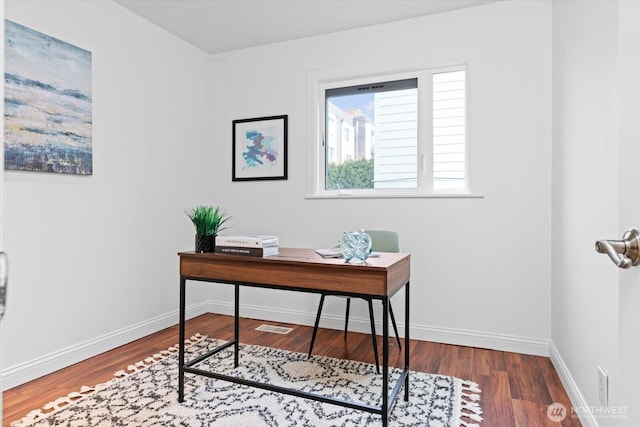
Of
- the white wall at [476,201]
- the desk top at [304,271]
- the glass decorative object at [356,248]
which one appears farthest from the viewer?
the white wall at [476,201]

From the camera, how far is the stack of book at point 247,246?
1966 mm

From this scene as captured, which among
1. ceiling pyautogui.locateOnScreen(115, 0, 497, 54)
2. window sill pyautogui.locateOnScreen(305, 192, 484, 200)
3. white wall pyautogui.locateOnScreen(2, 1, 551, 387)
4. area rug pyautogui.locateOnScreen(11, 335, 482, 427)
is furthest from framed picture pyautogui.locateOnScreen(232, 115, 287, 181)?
area rug pyautogui.locateOnScreen(11, 335, 482, 427)

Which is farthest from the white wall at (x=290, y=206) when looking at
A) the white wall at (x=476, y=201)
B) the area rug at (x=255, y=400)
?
the area rug at (x=255, y=400)

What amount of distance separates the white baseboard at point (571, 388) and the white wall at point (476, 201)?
21 cm

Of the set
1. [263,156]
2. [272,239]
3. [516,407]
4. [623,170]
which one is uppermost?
[263,156]

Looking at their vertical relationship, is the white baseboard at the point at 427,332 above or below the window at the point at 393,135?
below

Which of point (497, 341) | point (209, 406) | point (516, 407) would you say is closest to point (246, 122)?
point (209, 406)

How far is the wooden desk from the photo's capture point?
5.35 feet

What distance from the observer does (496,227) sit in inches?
112

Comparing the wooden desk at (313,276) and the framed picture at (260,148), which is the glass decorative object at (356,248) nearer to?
the wooden desk at (313,276)

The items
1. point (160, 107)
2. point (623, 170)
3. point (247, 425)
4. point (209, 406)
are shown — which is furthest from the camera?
point (160, 107)

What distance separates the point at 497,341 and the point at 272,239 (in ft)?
6.31

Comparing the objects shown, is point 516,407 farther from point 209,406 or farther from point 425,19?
point 425,19

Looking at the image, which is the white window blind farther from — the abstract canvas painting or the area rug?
the abstract canvas painting
